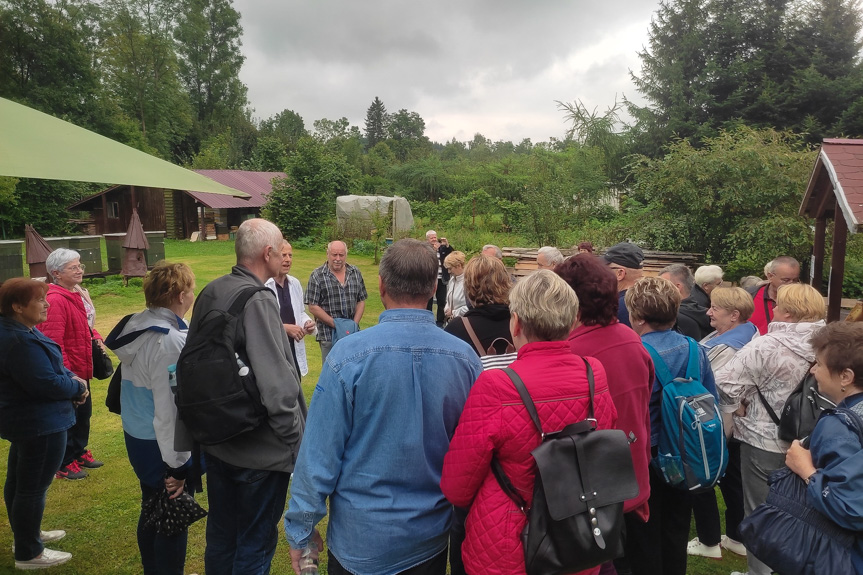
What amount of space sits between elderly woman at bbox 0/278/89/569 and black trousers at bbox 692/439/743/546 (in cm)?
382

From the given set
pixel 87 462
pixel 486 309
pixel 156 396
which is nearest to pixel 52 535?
pixel 87 462

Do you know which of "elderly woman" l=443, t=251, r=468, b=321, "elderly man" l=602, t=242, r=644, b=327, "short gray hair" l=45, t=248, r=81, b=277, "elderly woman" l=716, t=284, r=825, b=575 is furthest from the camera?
"elderly woman" l=443, t=251, r=468, b=321

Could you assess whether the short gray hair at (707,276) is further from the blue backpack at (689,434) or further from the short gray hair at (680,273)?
the blue backpack at (689,434)

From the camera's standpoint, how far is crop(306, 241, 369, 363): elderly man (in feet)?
17.8

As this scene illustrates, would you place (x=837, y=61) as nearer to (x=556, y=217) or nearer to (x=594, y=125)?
(x=594, y=125)

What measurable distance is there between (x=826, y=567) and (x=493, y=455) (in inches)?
48.8

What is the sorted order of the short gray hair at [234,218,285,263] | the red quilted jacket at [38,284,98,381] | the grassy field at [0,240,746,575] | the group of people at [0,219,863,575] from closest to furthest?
1. the group of people at [0,219,863,575]
2. the short gray hair at [234,218,285,263]
3. the grassy field at [0,240,746,575]
4. the red quilted jacket at [38,284,98,381]

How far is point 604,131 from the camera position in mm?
22234

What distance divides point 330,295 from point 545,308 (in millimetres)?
3787

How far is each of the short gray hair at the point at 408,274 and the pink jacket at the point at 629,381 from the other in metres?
0.84

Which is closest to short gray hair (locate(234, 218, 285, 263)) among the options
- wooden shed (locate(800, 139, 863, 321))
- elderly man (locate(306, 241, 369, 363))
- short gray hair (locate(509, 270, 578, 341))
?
short gray hair (locate(509, 270, 578, 341))

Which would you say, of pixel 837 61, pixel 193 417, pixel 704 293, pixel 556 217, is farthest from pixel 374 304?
pixel 837 61

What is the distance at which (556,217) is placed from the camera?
1543cm

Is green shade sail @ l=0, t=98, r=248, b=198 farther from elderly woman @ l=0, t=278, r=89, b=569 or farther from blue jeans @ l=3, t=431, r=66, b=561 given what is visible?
blue jeans @ l=3, t=431, r=66, b=561
